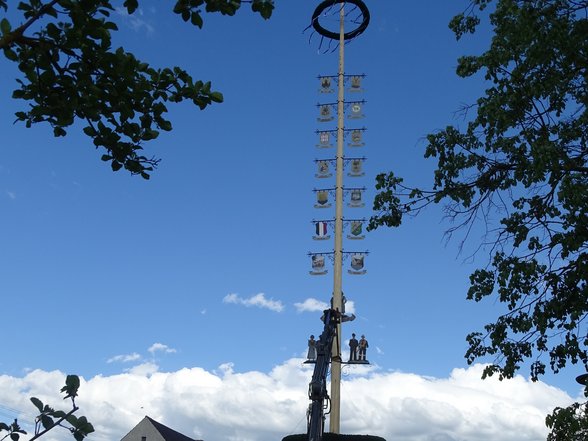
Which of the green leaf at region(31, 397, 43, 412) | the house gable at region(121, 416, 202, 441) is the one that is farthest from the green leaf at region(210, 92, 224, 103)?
the house gable at region(121, 416, 202, 441)

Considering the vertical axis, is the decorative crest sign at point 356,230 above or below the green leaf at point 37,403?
above

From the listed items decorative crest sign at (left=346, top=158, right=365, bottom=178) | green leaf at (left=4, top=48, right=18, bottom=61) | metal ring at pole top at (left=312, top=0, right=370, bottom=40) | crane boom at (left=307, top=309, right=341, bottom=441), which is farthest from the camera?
decorative crest sign at (left=346, top=158, right=365, bottom=178)

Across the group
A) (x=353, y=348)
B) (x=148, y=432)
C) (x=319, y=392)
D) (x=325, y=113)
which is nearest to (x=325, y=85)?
(x=325, y=113)

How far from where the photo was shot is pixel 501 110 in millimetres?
12664

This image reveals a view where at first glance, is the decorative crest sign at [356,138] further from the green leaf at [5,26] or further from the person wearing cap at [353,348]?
the green leaf at [5,26]

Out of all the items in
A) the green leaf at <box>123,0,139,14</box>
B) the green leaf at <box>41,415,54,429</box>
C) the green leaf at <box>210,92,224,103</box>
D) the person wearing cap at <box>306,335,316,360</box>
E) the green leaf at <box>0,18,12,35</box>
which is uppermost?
the person wearing cap at <box>306,335,316,360</box>

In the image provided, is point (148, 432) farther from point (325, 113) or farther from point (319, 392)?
point (319, 392)

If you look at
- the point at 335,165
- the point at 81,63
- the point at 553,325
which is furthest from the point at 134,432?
the point at 81,63

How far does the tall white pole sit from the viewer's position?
2825 cm

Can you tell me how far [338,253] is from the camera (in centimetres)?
3294

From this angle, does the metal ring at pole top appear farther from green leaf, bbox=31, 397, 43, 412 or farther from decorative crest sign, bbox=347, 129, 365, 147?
green leaf, bbox=31, 397, 43, 412

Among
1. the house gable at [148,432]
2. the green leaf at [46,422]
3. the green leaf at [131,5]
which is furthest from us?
the house gable at [148,432]

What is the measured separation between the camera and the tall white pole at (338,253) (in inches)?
1112

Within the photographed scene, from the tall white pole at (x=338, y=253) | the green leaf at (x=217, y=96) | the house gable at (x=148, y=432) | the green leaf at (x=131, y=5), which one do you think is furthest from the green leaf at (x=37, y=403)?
the house gable at (x=148, y=432)
